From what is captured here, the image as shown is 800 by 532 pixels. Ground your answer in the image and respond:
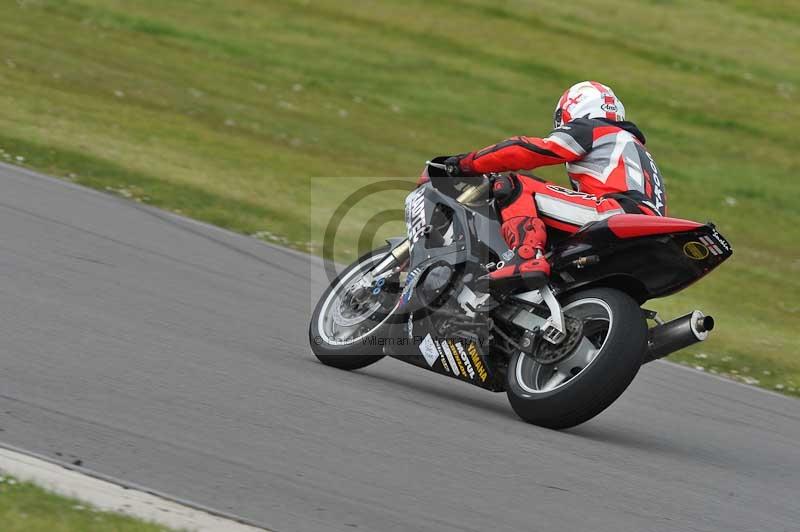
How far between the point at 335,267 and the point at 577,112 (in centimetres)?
527

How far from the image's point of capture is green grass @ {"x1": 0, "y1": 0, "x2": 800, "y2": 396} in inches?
551

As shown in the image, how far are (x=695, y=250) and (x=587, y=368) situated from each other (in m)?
0.82

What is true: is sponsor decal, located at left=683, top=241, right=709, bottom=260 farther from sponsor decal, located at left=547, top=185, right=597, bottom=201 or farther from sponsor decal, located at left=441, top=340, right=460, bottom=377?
sponsor decal, located at left=441, top=340, right=460, bottom=377

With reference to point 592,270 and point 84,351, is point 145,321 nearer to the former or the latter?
point 84,351

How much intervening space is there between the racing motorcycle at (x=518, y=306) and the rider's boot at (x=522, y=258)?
0.21 ft

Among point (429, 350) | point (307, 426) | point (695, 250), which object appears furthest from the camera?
point (429, 350)

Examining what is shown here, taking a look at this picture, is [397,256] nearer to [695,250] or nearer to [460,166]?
[460,166]

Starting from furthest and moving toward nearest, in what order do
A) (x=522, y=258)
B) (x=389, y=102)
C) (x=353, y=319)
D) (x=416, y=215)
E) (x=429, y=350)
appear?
(x=389, y=102)
(x=353, y=319)
(x=416, y=215)
(x=429, y=350)
(x=522, y=258)

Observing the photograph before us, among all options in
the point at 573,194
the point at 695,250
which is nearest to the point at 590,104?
the point at 573,194

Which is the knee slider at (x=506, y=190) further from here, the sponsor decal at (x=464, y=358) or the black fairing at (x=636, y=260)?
the sponsor decal at (x=464, y=358)

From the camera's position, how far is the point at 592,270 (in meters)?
6.42

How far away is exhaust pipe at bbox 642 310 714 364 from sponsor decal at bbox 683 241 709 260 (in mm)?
281

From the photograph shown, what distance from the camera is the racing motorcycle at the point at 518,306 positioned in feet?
20.2

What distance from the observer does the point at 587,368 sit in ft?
19.9
